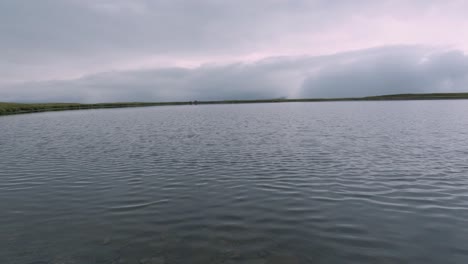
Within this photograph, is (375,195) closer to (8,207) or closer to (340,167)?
(340,167)

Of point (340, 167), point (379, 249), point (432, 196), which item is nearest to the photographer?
point (379, 249)

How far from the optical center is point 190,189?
1767cm

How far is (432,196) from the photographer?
1504cm

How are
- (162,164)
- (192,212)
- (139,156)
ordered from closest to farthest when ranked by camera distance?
(192,212) < (162,164) < (139,156)

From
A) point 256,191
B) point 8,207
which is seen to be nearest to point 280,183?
point 256,191

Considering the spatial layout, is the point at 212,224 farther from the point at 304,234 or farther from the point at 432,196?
the point at 432,196

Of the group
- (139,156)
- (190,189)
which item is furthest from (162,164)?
(190,189)

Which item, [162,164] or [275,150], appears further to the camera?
[275,150]

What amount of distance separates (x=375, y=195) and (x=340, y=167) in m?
6.33

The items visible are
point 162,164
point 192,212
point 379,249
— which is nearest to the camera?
point 379,249

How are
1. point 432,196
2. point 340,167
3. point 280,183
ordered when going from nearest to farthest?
point 432,196 → point 280,183 → point 340,167

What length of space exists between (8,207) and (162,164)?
36.9ft

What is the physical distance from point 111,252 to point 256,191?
352 inches

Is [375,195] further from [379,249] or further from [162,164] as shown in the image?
[162,164]
